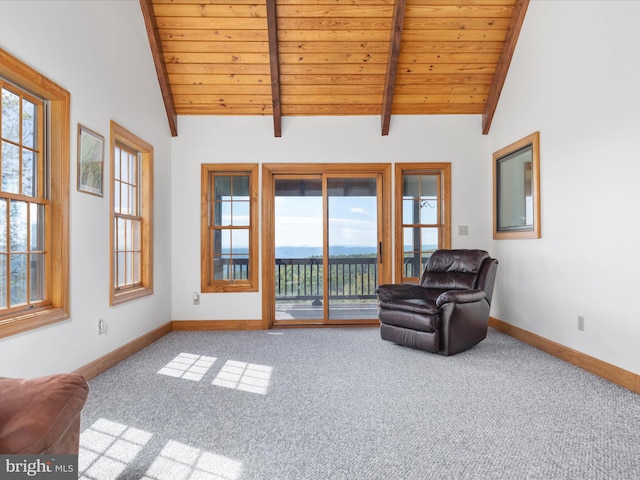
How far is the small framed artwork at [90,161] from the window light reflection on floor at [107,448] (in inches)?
70.3

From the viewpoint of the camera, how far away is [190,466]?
1.77 m

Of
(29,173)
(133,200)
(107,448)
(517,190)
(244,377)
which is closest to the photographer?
(107,448)

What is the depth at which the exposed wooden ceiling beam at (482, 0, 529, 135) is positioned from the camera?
4.12 metres

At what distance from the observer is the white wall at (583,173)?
9.18 ft

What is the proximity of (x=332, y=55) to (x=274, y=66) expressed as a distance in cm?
69

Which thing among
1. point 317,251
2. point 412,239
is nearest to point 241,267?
point 317,251

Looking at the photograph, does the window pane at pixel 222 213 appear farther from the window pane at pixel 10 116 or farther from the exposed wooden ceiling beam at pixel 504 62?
the exposed wooden ceiling beam at pixel 504 62

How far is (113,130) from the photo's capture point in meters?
3.47

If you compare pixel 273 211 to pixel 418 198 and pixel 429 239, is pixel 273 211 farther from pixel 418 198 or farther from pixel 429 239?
pixel 429 239

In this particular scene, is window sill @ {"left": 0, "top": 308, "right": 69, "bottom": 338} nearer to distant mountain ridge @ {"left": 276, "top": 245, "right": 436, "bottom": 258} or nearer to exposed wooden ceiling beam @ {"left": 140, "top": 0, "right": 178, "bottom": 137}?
distant mountain ridge @ {"left": 276, "top": 245, "right": 436, "bottom": 258}

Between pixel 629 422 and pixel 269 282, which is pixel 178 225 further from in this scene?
pixel 629 422

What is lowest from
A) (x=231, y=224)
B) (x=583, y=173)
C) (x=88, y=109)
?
(x=231, y=224)

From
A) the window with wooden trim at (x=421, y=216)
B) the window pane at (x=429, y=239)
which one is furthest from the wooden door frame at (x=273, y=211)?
the window pane at (x=429, y=239)

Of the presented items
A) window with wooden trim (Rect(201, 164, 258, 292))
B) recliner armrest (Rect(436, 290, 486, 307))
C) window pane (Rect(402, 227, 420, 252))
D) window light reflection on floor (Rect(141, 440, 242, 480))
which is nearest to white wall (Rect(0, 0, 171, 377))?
window with wooden trim (Rect(201, 164, 258, 292))
